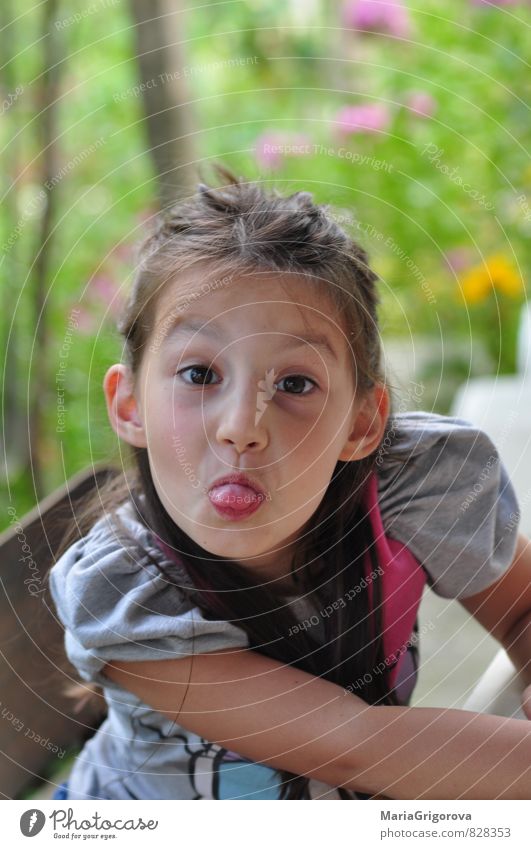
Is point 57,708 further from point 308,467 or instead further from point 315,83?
point 315,83

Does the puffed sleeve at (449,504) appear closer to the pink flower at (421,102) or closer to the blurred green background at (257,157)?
the blurred green background at (257,157)

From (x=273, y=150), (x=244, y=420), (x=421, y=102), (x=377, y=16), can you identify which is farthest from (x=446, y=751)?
(x=377, y=16)

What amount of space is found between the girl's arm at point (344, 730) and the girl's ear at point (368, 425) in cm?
10

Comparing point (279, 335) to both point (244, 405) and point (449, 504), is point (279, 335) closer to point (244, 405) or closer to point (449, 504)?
point (244, 405)

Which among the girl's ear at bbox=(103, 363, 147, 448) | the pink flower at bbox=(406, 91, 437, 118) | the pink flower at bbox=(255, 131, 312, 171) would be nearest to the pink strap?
the girl's ear at bbox=(103, 363, 147, 448)

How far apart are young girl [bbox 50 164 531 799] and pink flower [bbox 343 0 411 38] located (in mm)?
535

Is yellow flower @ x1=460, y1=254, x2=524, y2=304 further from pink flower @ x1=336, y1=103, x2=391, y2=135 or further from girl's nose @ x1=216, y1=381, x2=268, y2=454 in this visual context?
girl's nose @ x1=216, y1=381, x2=268, y2=454

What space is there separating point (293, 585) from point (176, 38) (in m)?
0.42

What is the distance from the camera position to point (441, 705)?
442 mm

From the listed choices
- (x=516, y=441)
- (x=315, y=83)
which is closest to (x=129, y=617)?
(x=516, y=441)

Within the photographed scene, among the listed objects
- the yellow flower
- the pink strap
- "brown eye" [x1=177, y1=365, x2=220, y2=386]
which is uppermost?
the yellow flower

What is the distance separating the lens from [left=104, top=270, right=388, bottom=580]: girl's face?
14.8 inches

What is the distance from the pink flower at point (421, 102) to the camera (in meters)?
0.79
